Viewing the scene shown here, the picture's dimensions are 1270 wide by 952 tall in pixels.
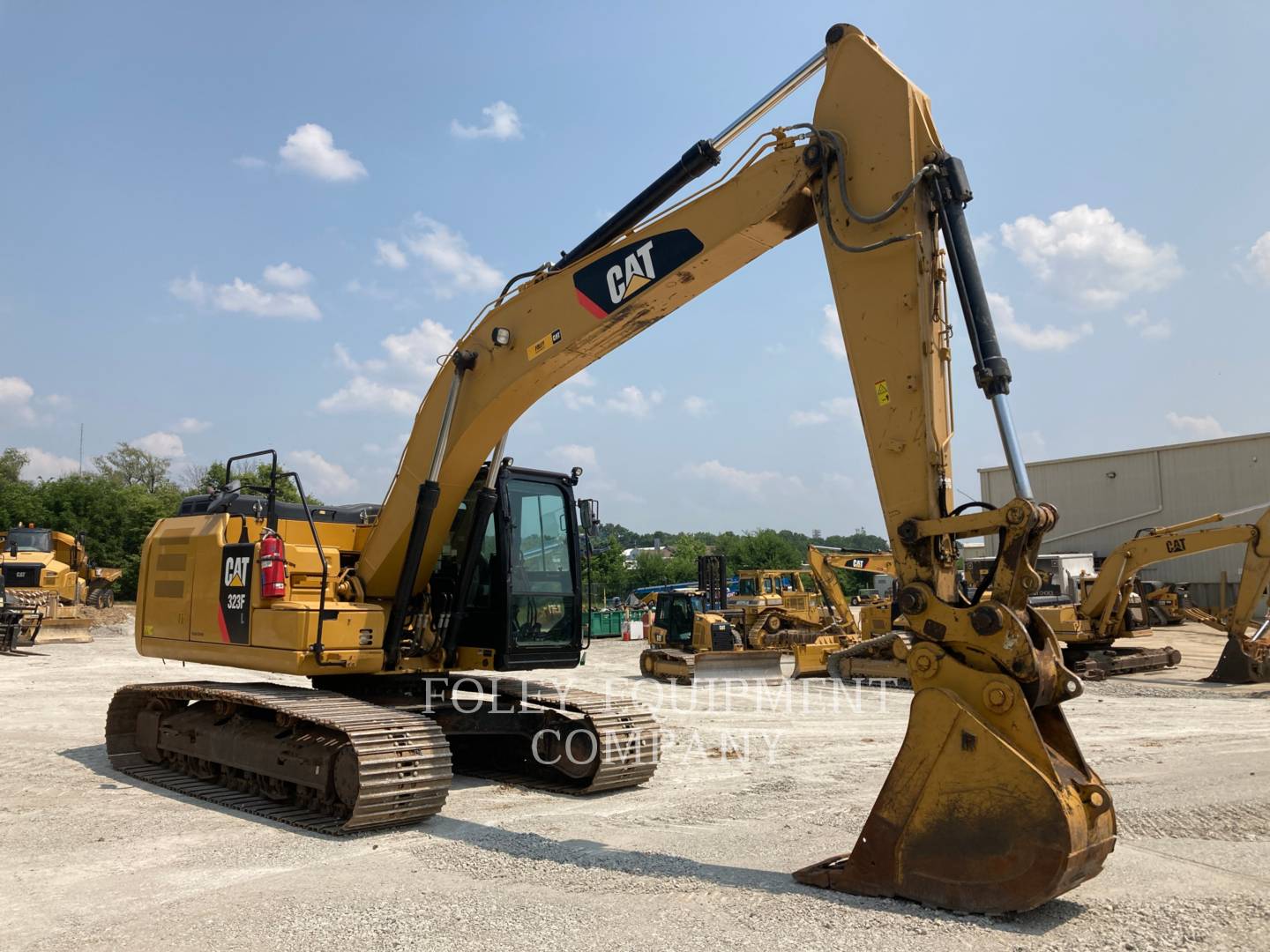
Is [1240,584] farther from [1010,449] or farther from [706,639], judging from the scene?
[1010,449]

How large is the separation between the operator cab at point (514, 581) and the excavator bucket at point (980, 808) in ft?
12.6

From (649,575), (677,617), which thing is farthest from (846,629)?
(649,575)

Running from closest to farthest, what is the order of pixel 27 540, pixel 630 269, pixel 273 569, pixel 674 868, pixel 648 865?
1. pixel 674 868
2. pixel 648 865
3. pixel 630 269
4. pixel 273 569
5. pixel 27 540

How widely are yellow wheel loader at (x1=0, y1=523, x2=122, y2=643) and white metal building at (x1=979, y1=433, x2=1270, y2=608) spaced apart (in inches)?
1148

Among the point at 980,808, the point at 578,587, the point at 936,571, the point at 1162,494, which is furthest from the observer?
the point at 1162,494

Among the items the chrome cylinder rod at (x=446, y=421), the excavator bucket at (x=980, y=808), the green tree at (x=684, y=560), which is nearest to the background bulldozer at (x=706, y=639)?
the chrome cylinder rod at (x=446, y=421)

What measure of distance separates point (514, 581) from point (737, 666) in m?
9.91

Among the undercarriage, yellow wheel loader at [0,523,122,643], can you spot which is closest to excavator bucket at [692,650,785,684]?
the undercarriage

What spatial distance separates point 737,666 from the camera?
57.0 ft

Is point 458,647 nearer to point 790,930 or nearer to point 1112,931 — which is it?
point 790,930

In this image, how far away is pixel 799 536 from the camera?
137 m

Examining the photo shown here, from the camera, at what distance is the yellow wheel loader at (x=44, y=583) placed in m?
22.5

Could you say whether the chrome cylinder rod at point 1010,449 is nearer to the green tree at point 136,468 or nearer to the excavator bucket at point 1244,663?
the excavator bucket at point 1244,663

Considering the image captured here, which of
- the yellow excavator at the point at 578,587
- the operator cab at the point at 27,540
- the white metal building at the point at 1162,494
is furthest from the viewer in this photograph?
the white metal building at the point at 1162,494
